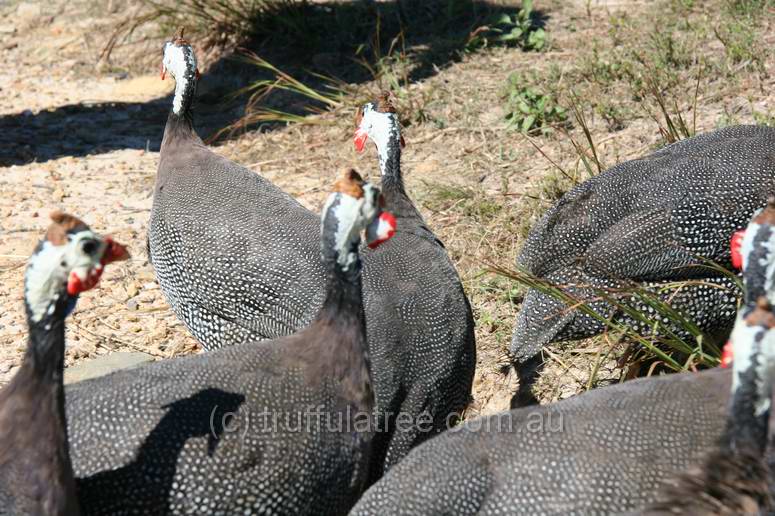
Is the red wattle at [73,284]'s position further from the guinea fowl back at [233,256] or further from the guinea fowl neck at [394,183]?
the guinea fowl neck at [394,183]

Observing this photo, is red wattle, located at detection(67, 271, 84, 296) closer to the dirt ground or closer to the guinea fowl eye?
the guinea fowl eye

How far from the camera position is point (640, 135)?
5.61 metres

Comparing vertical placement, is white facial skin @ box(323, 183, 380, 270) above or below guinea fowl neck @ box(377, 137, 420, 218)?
above

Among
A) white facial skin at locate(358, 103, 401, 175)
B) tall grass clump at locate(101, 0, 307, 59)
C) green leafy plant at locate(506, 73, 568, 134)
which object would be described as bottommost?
tall grass clump at locate(101, 0, 307, 59)

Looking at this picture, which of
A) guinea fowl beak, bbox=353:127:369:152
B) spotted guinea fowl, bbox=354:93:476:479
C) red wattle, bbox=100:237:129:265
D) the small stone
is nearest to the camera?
A: red wattle, bbox=100:237:129:265

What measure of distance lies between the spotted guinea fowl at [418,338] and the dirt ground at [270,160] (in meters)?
0.65

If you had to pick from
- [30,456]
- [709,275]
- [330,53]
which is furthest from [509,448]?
[330,53]

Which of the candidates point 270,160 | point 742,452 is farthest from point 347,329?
point 270,160

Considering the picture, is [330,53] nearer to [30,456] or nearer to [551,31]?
[551,31]

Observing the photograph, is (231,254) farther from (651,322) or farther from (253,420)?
(651,322)

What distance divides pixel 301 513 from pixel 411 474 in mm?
375

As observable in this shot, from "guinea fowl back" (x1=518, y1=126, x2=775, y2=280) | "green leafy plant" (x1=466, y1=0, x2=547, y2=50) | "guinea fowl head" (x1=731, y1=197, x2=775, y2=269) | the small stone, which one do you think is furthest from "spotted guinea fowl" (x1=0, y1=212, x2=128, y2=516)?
"green leafy plant" (x1=466, y1=0, x2=547, y2=50)

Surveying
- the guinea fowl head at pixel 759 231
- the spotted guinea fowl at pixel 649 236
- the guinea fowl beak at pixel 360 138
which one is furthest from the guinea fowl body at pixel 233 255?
the guinea fowl head at pixel 759 231

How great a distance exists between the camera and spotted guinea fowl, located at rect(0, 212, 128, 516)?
8.68ft
